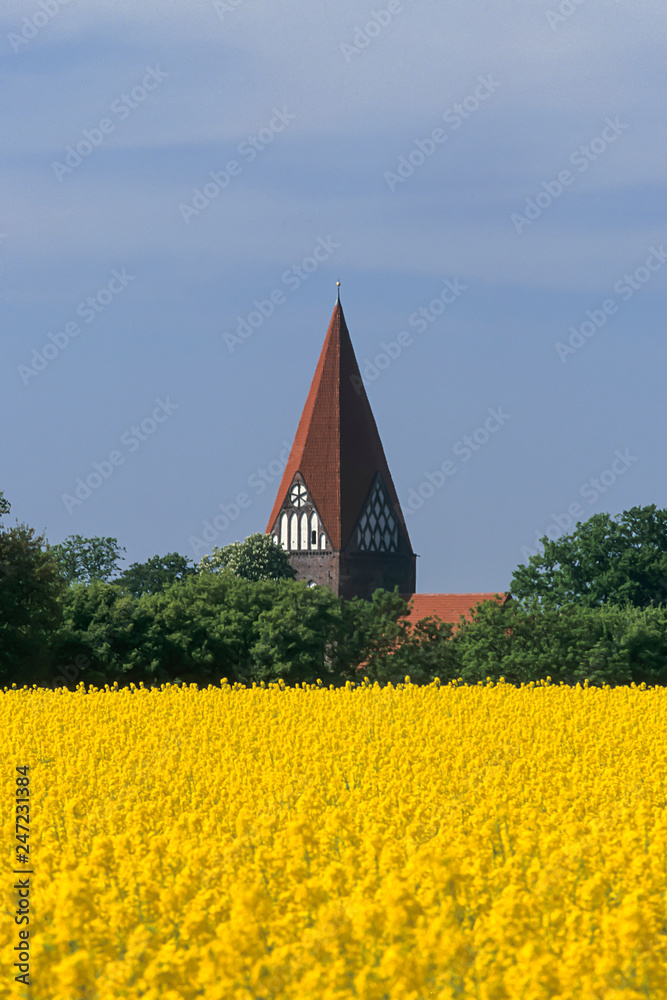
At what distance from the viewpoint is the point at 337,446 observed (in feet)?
313

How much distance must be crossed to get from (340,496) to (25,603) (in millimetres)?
61617

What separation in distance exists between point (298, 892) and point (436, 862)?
80 centimetres

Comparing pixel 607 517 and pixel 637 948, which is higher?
pixel 607 517

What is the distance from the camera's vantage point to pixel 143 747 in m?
13.6

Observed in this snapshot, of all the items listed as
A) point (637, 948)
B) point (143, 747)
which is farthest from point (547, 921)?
point (143, 747)

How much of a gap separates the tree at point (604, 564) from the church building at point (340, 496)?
90.0 ft

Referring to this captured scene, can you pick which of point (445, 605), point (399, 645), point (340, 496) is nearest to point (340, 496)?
point (340, 496)

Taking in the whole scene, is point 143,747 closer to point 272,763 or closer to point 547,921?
point 272,763

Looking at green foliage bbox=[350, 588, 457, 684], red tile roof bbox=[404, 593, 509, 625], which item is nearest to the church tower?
red tile roof bbox=[404, 593, 509, 625]

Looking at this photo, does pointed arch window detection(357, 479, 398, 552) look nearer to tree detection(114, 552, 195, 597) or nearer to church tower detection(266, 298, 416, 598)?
church tower detection(266, 298, 416, 598)

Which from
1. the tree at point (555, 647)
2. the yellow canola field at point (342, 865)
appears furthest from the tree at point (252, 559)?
the yellow canola field at point (342, 865)

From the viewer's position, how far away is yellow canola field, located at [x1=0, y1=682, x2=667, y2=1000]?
16.6 feet

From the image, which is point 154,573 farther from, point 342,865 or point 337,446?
point 342,865

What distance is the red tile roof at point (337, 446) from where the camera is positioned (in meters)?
94.1
